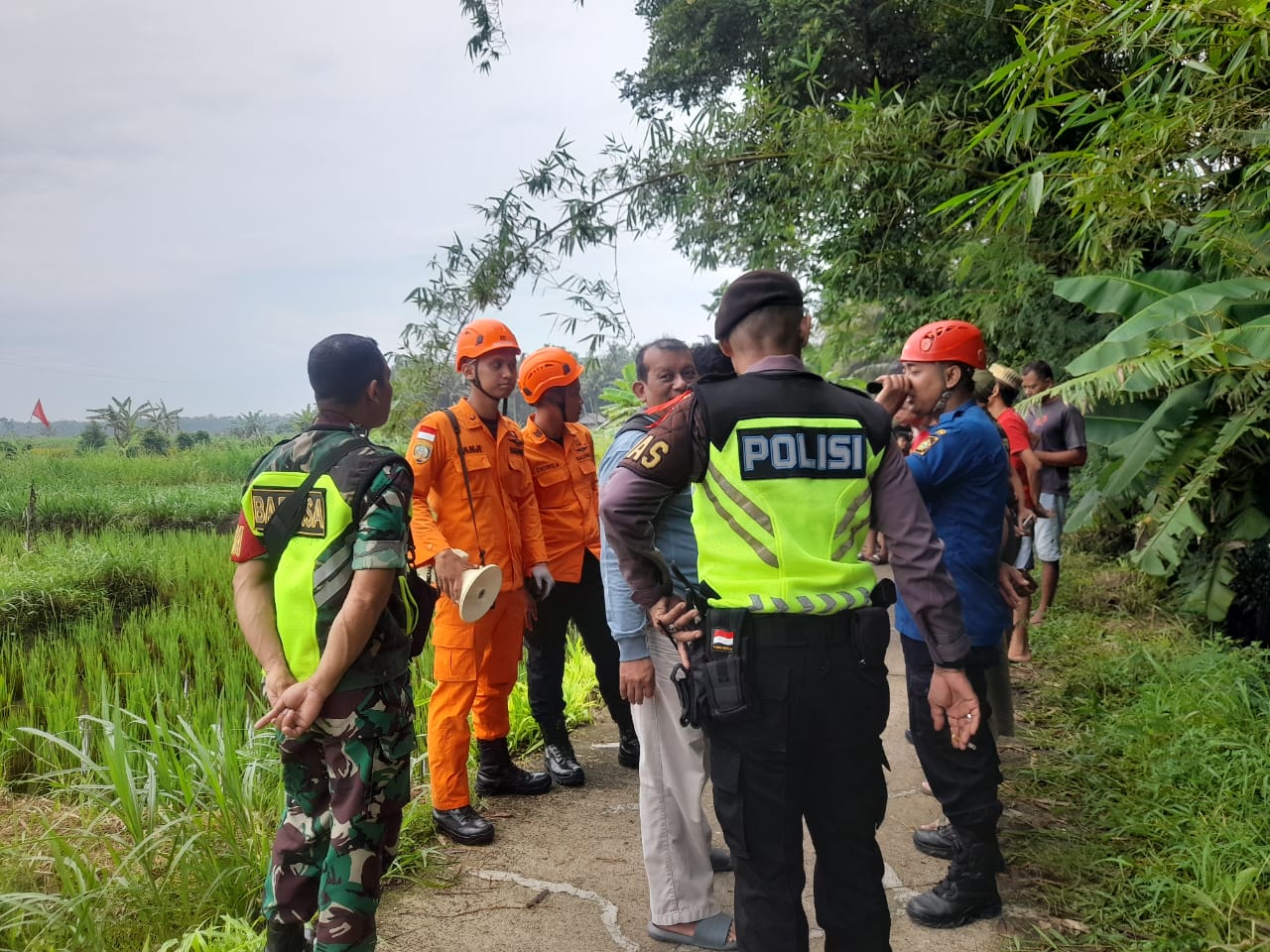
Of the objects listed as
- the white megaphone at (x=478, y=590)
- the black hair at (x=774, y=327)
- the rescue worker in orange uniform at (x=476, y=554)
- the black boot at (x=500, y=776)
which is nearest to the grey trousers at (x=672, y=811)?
the white megaphone at (x=478, y=590)

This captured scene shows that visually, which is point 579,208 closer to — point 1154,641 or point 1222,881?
point 1154,641

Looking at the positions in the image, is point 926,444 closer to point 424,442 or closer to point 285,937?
point 424,442

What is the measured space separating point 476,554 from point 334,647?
1361 millimetres

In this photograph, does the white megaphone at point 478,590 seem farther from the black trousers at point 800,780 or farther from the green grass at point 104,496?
the green grass at point 104,496

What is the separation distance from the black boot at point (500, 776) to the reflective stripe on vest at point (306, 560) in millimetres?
1666

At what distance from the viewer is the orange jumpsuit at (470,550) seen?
128 inches

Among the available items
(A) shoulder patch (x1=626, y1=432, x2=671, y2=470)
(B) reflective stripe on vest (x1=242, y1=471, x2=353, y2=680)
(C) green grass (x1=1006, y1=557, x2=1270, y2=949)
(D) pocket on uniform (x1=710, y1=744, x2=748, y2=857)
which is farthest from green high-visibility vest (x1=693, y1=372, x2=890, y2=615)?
(C) green grass (x1=1006, y1=557, x2=1270, y2=949)

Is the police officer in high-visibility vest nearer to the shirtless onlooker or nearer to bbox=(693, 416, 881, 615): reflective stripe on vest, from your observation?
bbox=(693, 416, 881, 615): reflective stripe on vest

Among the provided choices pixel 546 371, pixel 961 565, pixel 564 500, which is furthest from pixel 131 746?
pixel 961 565

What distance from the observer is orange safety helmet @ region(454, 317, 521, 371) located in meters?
3.46

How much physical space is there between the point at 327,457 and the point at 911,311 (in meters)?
7.56

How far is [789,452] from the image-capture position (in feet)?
6.24

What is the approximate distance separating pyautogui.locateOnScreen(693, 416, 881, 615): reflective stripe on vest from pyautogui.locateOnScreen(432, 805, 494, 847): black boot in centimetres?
183

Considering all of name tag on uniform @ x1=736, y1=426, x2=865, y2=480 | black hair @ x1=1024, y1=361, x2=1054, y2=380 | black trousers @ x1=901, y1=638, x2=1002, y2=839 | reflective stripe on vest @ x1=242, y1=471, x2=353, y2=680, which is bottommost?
black trousers @ x1=901, y1=638, x2=1002, y2=839
